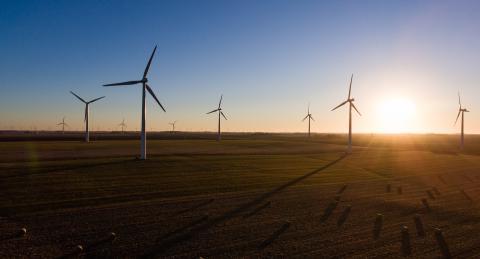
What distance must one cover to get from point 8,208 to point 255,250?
1682 cm

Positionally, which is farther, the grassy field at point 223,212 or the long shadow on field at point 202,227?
the grassy field at point 223,212

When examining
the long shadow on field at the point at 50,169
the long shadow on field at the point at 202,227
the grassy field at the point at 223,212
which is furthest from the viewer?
the long shadow on field at the point at 50,169

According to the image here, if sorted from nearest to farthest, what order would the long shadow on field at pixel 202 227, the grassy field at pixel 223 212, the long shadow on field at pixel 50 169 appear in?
the long shadow on field at pixel 202 227, the grassy field at pixel 223 212, the long shadow on field at pixel 50 169

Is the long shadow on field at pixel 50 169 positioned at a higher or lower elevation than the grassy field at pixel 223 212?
higher

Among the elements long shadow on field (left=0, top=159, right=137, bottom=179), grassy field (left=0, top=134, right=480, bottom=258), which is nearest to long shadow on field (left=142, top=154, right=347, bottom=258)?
grassy field (left=0, top=134, right=480, bottom=258)

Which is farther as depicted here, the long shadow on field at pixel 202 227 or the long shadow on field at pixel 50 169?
the long shadow on field at pixel 50 169

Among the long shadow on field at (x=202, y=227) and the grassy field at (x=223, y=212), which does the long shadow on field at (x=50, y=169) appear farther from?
the long shadow on field at (x=202, y=227)

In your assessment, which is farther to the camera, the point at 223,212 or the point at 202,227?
the point at 223,212

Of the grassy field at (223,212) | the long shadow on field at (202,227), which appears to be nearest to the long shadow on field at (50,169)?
the grassy field at (223,212)

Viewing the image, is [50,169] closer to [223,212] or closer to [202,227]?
[223,212]

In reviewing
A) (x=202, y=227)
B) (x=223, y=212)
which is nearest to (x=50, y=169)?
(x=223, y=212)

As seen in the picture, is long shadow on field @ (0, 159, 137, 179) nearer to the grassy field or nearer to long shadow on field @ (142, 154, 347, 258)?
the grassy field

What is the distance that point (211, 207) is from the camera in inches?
963

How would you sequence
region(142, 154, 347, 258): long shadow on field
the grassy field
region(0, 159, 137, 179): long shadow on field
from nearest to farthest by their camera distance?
region(142, 154, 347, 258): long shadow on field, the grassy field, region(0, 159, 137, 179): long shadow on field
